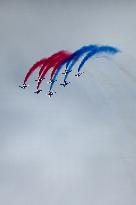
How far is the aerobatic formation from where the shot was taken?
10.4 meters

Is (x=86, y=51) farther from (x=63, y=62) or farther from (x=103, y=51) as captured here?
(x=63, y=62)

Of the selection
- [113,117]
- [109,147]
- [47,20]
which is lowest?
[109,147]

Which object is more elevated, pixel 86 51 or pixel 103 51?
pixel 86 51

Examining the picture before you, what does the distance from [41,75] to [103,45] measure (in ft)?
6.75

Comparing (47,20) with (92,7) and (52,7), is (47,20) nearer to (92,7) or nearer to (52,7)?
(52,7)

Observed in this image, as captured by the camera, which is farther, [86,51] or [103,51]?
[86,51]

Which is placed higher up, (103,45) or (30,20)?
(30,20)

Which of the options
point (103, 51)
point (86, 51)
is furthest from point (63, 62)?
point (103, 51)

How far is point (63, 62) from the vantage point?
1061 cm

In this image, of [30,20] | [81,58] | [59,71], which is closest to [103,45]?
[81,58]

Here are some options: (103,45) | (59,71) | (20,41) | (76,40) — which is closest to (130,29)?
(103,45)

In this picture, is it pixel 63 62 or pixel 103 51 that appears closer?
pixel 103 51

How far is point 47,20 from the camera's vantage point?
10852 mm

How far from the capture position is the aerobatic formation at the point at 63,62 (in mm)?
10398
